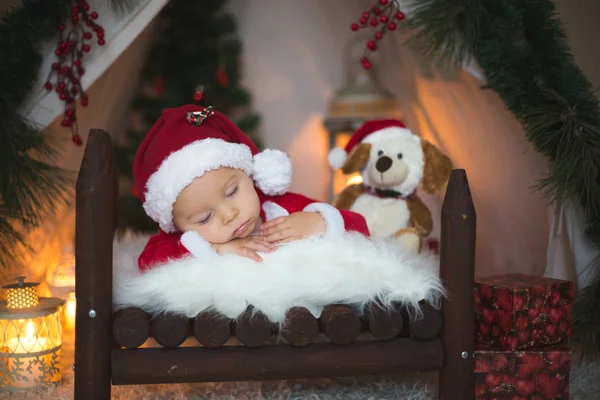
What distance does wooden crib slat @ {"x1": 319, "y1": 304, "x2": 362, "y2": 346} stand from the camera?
1.19m

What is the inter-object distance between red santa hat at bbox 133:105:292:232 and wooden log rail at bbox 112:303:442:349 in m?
0.32

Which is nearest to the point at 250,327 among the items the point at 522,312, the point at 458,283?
the point at 458,283

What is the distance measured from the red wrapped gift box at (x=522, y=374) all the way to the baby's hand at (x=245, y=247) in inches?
21.0

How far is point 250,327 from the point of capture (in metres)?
1.17

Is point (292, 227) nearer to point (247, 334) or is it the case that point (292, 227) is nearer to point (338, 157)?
point (247, 334)

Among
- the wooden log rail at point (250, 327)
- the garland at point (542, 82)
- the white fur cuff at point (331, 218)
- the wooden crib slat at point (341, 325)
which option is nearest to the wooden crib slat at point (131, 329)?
the wooden log rail at point (250, 327)

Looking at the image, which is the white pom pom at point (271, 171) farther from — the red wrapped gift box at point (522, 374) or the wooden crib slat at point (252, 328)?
the red wrapped gift box at point (522, 374)

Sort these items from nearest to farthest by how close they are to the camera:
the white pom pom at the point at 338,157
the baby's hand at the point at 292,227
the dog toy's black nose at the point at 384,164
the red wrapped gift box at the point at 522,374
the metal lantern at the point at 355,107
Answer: the red wrapped gift box at the point at 522,374 → the baby's hand at the point at 292,227 → the dog toy's black nose at the point at 384,164 → the white pom pom at the point at 338,157 → the metal lantern at the point at 355,107

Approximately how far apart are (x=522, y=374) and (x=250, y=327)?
Result: 2.03 ft

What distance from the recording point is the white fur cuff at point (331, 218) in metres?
1.45

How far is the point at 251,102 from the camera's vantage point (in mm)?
2592

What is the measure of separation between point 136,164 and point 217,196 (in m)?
0.25

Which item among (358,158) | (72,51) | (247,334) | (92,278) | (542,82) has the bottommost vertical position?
(247,334)

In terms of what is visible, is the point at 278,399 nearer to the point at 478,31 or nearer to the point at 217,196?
the point at 217,196
